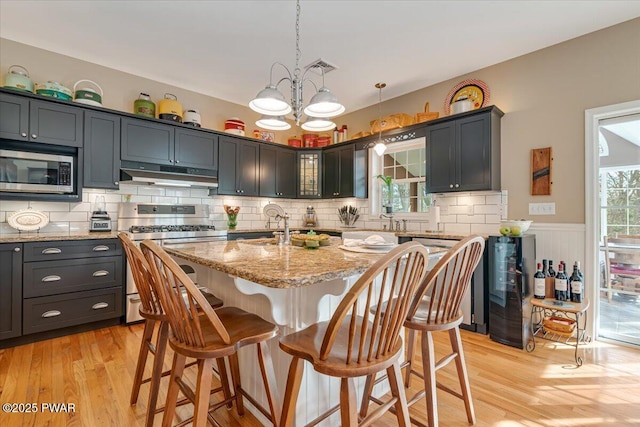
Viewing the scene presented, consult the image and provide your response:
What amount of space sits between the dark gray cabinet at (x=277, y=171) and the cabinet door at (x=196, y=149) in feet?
2.42

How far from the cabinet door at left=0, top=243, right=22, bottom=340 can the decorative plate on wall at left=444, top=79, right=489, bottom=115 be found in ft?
14.8

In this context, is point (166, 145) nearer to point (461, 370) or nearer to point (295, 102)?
point (295, 102)

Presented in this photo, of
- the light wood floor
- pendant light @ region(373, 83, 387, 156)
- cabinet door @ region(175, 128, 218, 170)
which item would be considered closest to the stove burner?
cabinet door @ region(175, 128, 218, 170)

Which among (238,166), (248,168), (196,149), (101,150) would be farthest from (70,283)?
(248,168)

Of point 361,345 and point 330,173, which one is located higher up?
point 330,173

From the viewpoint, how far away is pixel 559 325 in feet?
8.50

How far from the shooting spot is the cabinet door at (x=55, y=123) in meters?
2.81

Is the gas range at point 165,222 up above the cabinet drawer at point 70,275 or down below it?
above

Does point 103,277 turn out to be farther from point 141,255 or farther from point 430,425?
point 430,425

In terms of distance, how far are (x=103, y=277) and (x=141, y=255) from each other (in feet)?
7.79

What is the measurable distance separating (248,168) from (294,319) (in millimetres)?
3316

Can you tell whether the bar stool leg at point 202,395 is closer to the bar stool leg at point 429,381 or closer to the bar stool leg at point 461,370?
the bar stool leg at point 429,381

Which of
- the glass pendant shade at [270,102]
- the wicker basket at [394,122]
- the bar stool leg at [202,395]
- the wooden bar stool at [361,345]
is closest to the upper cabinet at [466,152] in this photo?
the wicker basket at [394,122]

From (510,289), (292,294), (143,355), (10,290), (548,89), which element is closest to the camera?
(292,294)
